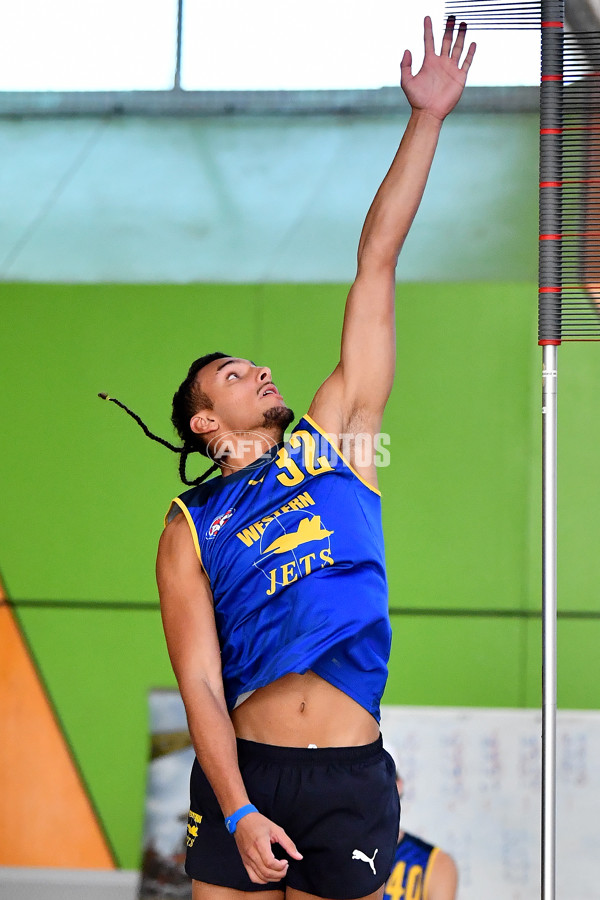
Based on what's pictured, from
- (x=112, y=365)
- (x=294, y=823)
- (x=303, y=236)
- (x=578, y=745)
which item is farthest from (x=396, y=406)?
(x=294, y=823)

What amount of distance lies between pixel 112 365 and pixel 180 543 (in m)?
1.76

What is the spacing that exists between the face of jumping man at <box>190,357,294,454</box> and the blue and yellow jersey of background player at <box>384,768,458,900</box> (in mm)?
1563

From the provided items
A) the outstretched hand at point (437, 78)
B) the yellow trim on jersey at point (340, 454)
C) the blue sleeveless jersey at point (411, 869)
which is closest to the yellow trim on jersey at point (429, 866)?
the blue sleeveless jersey at point (411, 869)

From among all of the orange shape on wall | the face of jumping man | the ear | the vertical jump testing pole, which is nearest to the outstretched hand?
the vertical jump testing pole

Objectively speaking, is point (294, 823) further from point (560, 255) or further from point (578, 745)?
point (578, 745)

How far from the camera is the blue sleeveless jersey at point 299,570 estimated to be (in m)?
1.72

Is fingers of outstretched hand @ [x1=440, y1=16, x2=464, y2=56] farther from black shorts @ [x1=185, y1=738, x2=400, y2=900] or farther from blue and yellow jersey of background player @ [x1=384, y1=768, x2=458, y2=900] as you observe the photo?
blue and yellow jersey of background player @ [x1=384, y1=768, x2=458, y2=900]

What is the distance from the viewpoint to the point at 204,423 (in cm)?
196

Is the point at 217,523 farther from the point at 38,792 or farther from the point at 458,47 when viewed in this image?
the point at 38,792

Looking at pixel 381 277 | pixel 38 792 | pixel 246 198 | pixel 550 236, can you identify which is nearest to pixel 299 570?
pixel 381 277

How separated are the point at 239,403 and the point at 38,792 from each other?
2.04m

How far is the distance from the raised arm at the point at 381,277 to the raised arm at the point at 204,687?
14.4 inches

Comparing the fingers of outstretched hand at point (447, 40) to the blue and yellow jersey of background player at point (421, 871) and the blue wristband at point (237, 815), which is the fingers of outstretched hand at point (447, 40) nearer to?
the blue wristband at point (237, 815)

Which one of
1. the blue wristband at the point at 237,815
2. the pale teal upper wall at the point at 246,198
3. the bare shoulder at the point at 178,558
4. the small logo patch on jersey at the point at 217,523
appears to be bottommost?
the blue wristband at the point at 237,815
